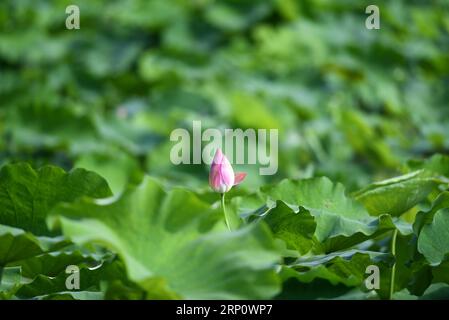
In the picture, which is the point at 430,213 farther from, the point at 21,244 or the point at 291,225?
the point at 21,244

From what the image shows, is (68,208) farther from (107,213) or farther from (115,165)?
(115,165)

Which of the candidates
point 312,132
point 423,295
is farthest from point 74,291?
point 312,132

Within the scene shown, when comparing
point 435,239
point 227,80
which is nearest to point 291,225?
point 435,239

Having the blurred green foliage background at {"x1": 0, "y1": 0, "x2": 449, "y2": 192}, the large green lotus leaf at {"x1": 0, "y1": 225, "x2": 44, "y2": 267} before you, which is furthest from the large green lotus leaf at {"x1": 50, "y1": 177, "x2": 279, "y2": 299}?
the blurred green foliage background at {"x1": 0, "y1": 0, "x2": 449, "y2": 192}

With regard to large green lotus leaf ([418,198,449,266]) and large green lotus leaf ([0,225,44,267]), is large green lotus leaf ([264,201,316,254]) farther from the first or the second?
large green lotus leaf ([0,225,44,267])

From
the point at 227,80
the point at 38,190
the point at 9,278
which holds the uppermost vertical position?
the point at 227,80

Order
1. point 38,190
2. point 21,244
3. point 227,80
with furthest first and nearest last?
point 227,80 < point 38,190 < point 21,244
